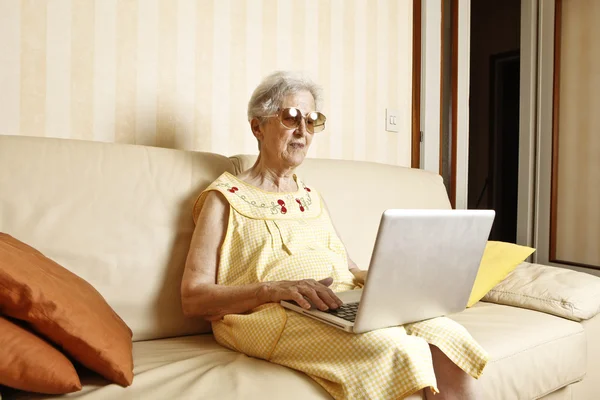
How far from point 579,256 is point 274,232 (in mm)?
2547

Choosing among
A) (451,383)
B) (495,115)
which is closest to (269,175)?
(451,383)

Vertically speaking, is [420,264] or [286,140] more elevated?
[286,140]

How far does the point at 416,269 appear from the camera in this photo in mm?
1075

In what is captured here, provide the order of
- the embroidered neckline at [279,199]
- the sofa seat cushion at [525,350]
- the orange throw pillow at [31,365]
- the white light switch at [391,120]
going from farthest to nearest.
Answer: the white light switch at [391,120] → the embroidered neckline at [279,199] → the sofa seat cushion at [525,350] → the orange throw pillow at [31,365]

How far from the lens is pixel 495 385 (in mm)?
1380

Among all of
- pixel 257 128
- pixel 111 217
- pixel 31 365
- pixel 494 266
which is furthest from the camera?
pixel 494 266

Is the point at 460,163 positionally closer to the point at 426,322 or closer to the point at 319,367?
the point at 426,322

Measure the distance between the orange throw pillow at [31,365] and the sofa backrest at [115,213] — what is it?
0.46 meters

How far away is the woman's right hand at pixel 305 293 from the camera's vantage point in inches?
47.3

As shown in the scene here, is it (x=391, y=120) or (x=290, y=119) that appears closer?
(x=290, y=119)

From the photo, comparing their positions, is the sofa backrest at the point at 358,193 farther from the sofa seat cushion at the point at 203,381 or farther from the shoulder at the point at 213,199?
the sofa seat cushion at the point at 203,381

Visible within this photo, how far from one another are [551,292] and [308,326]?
1033mm

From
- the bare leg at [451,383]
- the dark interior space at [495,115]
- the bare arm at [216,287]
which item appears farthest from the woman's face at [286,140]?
the dark interior space at [495,115]

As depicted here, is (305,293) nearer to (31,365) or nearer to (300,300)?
(300,300)
